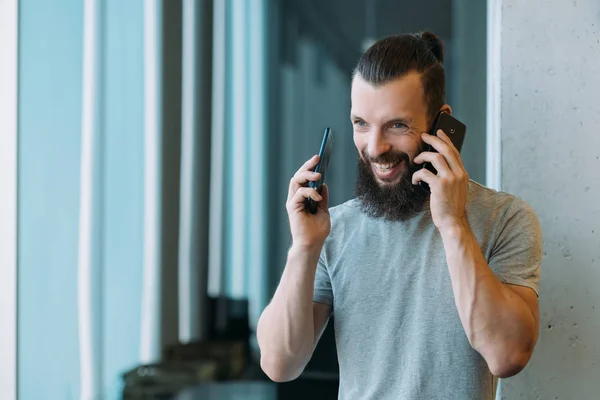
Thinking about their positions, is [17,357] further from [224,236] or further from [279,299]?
[279,299]

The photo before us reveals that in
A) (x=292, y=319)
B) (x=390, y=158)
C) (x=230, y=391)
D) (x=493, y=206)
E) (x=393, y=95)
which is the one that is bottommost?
(x=230, y=391)

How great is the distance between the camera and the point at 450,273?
1.53 meters

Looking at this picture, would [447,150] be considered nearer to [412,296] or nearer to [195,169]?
[412,296]

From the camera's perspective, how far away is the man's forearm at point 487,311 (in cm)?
148

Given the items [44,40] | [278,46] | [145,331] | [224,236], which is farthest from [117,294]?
[278,46]

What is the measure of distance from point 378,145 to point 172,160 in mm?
1460

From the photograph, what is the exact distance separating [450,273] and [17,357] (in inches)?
63.9

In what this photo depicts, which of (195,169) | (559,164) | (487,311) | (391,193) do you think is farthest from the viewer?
(195,169)

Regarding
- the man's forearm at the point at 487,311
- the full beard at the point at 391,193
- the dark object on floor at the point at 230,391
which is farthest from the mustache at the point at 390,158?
the dark object on floor at the point at 230,391

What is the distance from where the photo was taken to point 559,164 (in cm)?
192

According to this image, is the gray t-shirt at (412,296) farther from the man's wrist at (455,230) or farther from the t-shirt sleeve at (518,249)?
the man's wrist at (455,230)

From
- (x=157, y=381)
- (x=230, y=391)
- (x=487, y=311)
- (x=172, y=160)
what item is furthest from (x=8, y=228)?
(x=487, y=311)

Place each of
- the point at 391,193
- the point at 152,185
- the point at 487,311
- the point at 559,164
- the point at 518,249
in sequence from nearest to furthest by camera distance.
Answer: the point at 487,311 < the point at 518,249 < the point at 391,193 < the point at 559,164 < the point at 152,185

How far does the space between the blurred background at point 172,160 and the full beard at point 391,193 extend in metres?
0.64
